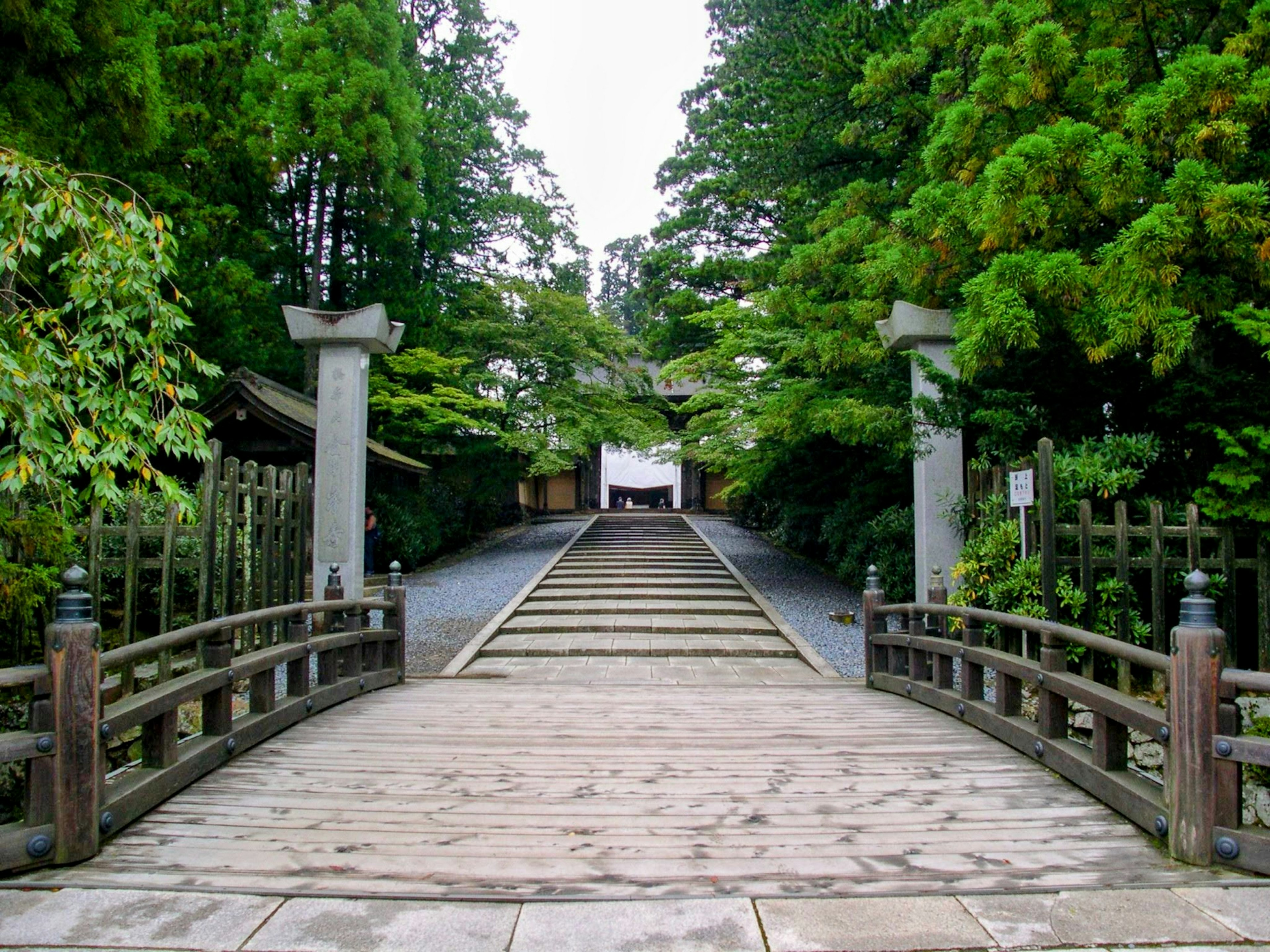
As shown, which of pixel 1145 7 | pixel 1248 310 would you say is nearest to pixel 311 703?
pixel 1248 310

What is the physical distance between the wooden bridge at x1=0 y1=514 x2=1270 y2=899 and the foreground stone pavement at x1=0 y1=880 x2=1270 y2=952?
9cm

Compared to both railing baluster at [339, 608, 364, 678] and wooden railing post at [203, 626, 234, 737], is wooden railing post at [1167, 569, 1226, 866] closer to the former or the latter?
wooden railing post at [203, 626, 234, 737]

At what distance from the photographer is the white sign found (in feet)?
18.0

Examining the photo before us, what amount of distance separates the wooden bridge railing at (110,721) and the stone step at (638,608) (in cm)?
499

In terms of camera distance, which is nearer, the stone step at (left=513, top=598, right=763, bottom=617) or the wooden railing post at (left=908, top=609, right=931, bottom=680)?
the wooden railing post at (left=908, top=609, right=931, bottom=680)

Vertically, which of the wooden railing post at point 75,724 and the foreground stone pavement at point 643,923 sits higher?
the wooden railing post at point 75,724

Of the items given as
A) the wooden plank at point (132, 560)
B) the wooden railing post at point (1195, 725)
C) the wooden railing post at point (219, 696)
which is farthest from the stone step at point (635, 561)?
the wooden railing post at point (1195, 725)

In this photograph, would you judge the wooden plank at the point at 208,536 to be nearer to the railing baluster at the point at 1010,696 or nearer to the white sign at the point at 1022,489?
the railing baluster at the point at 1010,696

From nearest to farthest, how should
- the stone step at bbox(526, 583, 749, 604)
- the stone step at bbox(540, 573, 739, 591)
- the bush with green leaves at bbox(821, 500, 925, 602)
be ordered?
1. the bush with green leaves at bbox(821, 500, 925, 602)
2. the stone step at bbox(526, 583, 749, 604)
3. the stone step at bbox(540, 573, 739, 591)

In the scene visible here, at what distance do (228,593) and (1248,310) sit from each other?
702cm

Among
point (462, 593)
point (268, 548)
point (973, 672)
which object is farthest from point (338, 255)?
point (973, 672)

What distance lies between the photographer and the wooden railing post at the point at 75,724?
275 centimetres

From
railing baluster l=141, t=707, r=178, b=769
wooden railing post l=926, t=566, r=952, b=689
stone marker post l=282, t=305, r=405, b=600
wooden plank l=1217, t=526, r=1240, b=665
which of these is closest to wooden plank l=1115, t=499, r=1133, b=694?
wooden plank l=1217, t=526, r=1240, b=665

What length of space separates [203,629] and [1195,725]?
13.7 ft
